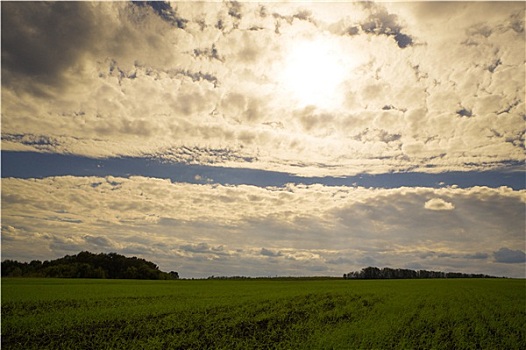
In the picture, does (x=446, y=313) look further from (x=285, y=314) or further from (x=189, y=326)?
(x=189, y=326)

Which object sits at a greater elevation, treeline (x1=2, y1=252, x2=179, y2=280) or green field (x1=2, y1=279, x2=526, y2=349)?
treeline (x1=2, y1=252, x2=179, y2=280)

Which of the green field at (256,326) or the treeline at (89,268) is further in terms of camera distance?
the treeline at (89,268)

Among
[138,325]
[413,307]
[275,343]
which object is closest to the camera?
[275,343]

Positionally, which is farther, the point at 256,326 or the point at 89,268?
the point at 89,268

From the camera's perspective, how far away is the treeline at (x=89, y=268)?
112062 mm

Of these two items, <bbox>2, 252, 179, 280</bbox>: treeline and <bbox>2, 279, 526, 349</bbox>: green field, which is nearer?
<bbox>2, 279, 526, 349</bbox>: green field

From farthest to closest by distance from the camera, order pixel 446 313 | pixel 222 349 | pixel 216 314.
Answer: pixel 446 313, pixel 216 314, pixel 222 349

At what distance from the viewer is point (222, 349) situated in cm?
1933

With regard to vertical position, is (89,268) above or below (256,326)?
above

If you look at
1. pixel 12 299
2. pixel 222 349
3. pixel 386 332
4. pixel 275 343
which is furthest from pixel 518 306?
pixel 12 299

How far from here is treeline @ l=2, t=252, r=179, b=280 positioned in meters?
112

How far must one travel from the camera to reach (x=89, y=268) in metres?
118

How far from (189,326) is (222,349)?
19.8ft

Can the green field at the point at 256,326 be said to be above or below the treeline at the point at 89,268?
below
